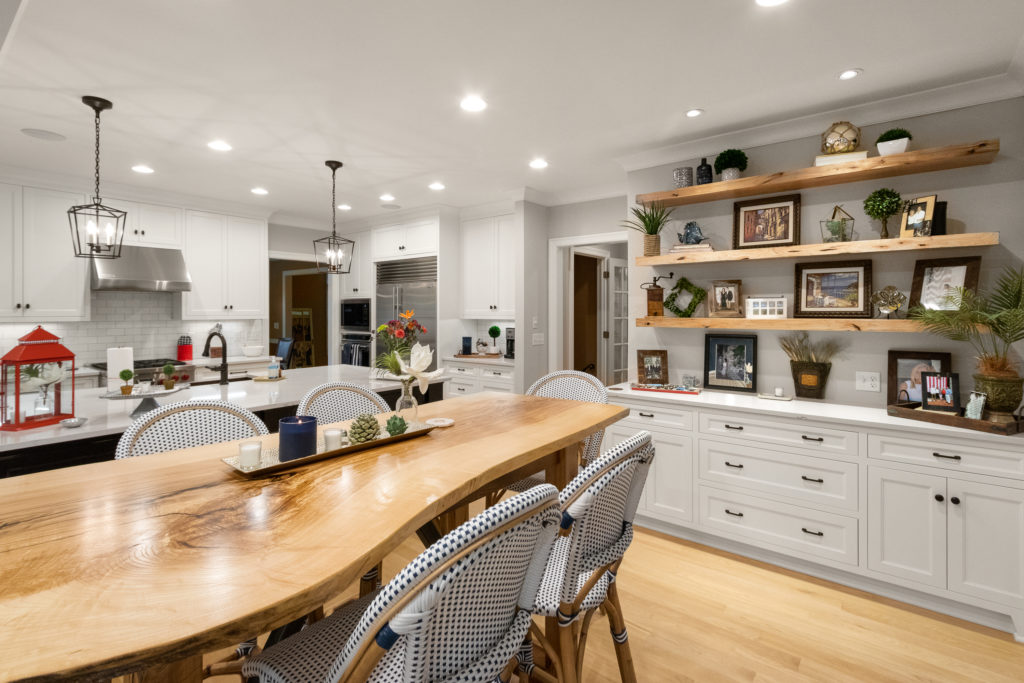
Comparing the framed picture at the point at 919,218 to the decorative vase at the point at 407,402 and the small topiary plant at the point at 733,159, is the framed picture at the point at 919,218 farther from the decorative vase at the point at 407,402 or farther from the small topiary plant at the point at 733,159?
the decorative vase at the point at 407,402

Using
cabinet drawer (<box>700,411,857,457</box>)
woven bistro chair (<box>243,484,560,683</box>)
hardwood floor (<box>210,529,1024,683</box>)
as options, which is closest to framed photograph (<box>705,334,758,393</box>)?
cabinet drawer (<box>700,411,857,457</box>)

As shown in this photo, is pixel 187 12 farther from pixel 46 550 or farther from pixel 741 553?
pixel 741 553

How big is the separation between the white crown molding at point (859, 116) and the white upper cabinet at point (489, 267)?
1.74 meters

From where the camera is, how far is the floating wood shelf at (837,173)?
7.94 ft

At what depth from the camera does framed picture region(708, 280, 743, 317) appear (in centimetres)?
328

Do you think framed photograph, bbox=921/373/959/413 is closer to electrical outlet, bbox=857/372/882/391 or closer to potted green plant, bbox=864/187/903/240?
electrical outlet, bbox=857/372/882/391

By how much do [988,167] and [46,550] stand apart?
12.6ft

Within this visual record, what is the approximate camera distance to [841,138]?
2.77 metres

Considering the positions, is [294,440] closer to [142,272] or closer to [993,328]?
[993,328]

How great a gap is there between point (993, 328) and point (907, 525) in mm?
988

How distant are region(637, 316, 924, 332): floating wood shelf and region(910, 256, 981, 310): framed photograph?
0.66 feet

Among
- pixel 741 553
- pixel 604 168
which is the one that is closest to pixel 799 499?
pixel 741 553

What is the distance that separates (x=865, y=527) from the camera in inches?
97.9

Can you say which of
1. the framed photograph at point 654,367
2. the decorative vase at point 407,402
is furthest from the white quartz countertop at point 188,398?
the framed photograph at point 654,367
